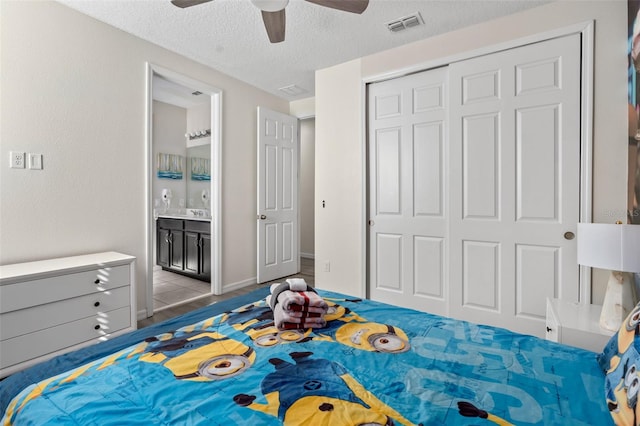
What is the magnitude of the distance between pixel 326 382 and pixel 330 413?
14 cm

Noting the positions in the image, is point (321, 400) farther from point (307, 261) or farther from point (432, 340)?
point (307, 261)

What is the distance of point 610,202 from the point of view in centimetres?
220

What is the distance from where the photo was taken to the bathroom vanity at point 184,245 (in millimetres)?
4125

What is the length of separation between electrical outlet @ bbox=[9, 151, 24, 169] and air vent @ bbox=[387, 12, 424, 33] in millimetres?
3112

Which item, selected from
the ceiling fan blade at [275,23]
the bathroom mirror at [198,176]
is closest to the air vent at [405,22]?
the ceiling fan blade at [275,23]

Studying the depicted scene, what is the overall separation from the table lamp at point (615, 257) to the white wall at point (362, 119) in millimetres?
678

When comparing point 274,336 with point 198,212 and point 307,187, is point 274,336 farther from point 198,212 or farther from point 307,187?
point 307,187

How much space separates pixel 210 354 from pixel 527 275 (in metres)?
2.50

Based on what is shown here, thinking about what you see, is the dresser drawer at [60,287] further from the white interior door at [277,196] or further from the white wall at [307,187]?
the white wall at [307,187]

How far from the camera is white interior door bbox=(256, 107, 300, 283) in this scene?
420 cm

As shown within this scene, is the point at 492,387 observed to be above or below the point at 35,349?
above

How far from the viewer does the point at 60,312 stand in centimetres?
216

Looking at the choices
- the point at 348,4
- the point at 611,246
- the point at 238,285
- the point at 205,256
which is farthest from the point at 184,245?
the point at 611,246

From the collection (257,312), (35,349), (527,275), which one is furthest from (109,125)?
(527,275)
